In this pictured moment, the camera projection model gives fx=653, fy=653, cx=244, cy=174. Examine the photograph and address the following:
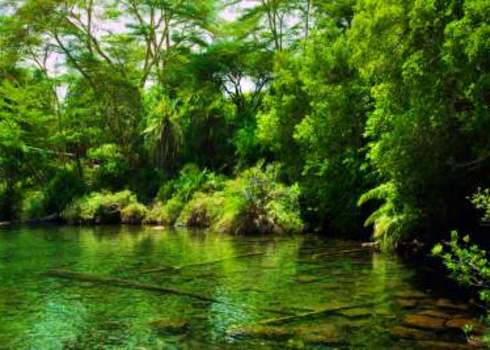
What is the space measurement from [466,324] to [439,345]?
1274 mm

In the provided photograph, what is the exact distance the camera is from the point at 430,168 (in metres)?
16.6

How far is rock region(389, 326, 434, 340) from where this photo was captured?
10065mm

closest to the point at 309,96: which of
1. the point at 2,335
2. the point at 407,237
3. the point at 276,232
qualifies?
the point at 276,232

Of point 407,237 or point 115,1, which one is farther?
point 115,1

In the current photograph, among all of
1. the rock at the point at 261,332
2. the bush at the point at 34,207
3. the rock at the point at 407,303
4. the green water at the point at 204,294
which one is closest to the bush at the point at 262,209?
the green water at the point at 204,294

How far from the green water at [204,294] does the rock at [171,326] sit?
13 centimetres

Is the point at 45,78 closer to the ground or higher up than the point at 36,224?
higher up

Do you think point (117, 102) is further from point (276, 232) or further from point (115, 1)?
point (276, 232)

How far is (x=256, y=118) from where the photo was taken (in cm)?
3497

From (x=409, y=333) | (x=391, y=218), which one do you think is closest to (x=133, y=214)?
(x=391, y=218)

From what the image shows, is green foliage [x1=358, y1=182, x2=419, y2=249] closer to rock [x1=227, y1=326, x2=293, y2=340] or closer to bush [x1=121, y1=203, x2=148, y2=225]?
rock [x1=227, y1=326, x2=293, y2=340]

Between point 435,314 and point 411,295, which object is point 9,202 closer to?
point 411,295

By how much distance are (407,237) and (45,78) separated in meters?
29.8

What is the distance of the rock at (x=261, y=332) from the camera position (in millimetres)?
10328
